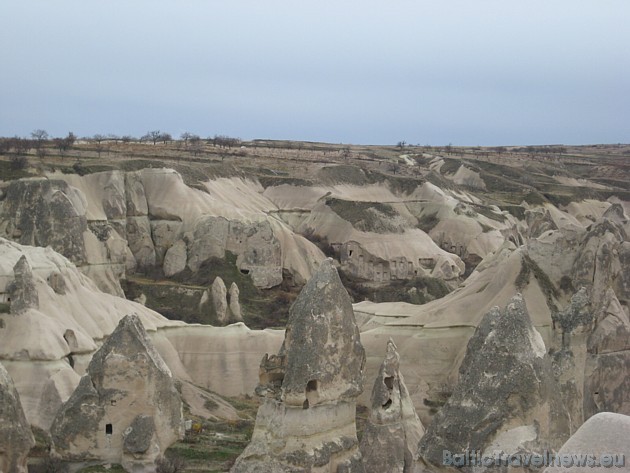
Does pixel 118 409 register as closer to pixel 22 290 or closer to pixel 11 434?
pixel 11 434

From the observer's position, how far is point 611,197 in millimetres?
87562

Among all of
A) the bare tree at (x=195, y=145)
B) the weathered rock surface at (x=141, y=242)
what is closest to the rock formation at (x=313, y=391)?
the weathered rock surface at (x=141, y=242)

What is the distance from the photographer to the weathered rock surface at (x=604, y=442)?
16.4ft

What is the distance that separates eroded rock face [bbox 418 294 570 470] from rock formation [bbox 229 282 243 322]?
129ft

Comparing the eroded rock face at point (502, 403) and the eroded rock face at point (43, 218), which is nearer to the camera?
the eroded rock face at point (502, 403)

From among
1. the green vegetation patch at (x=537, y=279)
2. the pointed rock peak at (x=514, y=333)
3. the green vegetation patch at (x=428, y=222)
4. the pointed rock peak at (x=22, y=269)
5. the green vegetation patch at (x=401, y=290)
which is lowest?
the green vegetation patch at (x=401, y=290)

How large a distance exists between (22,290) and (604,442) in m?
25.5

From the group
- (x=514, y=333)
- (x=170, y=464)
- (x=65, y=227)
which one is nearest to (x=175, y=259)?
(x=65, y=227)

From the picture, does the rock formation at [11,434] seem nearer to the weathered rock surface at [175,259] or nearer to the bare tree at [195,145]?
the weathered rock surface at [175,259]

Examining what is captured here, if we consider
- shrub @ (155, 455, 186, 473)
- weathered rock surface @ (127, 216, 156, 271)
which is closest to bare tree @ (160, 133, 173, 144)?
weathered rock surface @ (127, 216, 156, 271)

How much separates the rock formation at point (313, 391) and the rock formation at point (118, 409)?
5.75 m

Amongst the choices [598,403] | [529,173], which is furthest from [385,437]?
[529,173]

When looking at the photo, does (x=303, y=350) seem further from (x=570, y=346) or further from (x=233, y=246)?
(x=233, y=246)

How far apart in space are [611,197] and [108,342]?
77.5m
